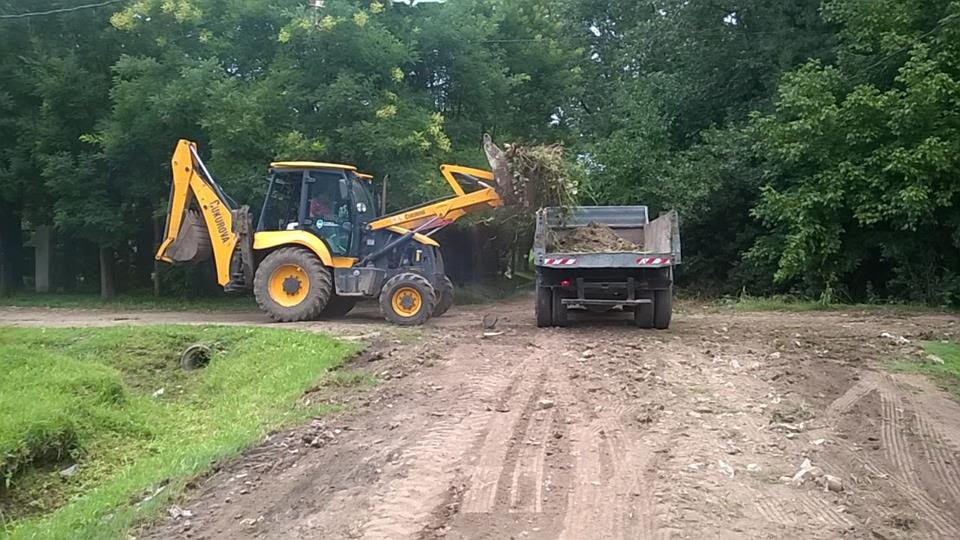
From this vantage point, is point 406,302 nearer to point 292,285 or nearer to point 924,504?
point 292,285

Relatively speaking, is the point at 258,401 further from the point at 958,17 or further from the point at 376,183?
the point at 958,17

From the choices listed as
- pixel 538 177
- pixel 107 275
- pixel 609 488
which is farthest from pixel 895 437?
pixel 107 275

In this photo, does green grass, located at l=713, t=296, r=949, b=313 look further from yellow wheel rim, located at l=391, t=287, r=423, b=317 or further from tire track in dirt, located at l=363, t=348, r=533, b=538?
tire track in dirt, located at l=363, t=348, r=533, b=538

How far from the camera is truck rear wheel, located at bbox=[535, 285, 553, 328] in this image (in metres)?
13.0

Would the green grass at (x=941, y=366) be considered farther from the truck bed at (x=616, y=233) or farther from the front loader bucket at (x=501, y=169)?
the front loader bucket at (x=501, y=169)

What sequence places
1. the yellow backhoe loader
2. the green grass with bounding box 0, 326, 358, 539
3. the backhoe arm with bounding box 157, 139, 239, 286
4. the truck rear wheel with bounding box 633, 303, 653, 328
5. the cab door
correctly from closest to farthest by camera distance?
the green grass with bounding box 0, 326, 358, 539 → the truck rear wheel with bounding box 633, 303, 653, 328 → the yellow backhoe loader → the cab door → the backhoe arm with bounding box 157, 139, 239, 286

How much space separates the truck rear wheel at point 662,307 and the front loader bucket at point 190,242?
8318 millimetres

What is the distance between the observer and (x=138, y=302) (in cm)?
2169

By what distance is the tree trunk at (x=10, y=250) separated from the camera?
78.6 feet

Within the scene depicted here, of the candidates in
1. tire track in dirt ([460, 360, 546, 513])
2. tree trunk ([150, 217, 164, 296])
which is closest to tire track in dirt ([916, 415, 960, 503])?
tire track in dirt ([460, 360, 546, 513])

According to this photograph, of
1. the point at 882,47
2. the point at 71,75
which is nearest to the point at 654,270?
the point at 882,47

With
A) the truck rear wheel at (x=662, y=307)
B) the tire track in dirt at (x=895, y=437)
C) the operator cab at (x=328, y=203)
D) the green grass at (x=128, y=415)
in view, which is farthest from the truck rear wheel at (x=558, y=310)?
the tire track in dirt at (x=895, y=437)

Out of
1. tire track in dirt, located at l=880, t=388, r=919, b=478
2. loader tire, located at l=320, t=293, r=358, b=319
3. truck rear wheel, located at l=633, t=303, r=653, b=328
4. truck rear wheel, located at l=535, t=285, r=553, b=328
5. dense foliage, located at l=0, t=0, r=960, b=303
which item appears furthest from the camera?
dense foliage, located at l=0, t=0, r=960, b=303

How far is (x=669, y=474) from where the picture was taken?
18.5ft
